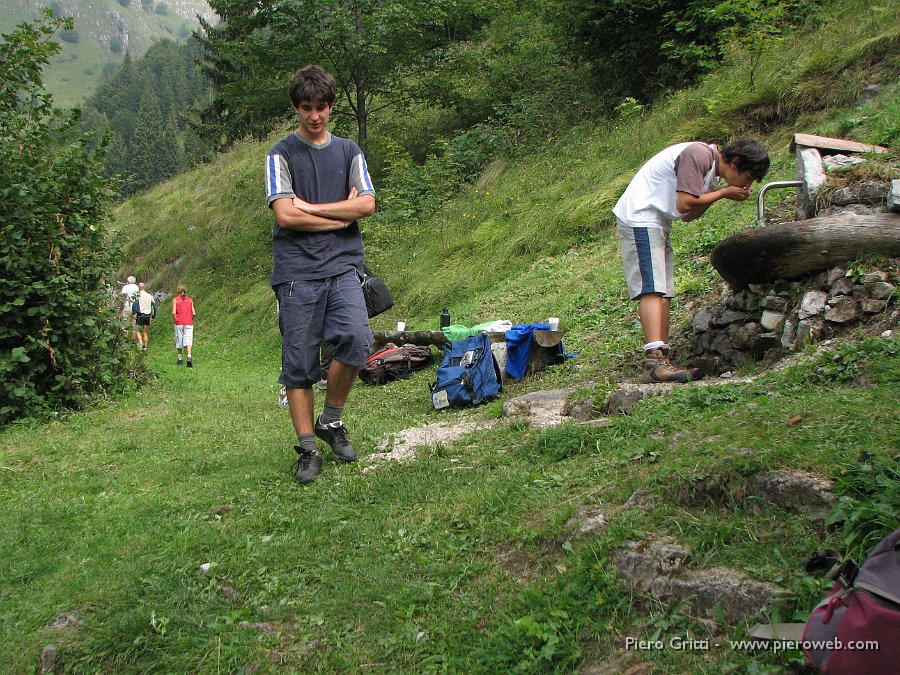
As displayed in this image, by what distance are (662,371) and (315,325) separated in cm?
236

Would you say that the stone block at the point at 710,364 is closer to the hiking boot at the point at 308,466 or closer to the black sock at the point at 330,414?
the black sock at the point at 330,414

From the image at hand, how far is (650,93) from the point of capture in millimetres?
14336

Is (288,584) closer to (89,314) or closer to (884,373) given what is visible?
(884,373)

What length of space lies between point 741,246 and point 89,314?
6.96 meters

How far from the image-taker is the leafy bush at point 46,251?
25.9 feet

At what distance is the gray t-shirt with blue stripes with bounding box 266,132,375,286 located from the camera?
436 cm

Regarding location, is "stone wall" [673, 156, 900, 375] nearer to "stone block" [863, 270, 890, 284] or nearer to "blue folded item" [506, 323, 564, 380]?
"stone block" [863, 270, 890, 284]

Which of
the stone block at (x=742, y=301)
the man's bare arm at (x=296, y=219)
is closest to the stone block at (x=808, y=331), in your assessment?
the stone block at (x=742, y=301)

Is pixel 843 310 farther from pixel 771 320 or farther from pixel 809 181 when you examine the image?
pixel 809 181

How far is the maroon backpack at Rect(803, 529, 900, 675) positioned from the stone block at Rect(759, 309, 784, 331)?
3589mm

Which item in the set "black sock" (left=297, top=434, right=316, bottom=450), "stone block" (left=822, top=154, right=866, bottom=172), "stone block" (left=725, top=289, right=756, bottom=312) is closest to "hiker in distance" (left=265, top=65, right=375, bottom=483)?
"black sock" (left=297, top=434, right=316, bottom=450)

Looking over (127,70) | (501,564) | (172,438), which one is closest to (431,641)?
(501,564)

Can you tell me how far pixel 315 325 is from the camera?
4.42 m

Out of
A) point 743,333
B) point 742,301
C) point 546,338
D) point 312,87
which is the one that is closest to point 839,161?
point 742,301
